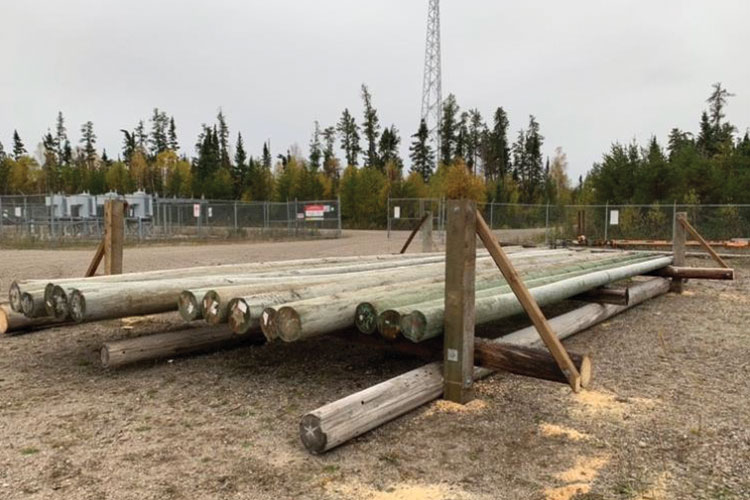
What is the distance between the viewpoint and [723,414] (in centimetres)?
390

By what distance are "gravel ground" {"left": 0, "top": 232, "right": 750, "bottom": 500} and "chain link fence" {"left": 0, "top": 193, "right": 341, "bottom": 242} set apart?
2325 cm

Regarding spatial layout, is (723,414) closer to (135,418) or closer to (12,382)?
(135,418)

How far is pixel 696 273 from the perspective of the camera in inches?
366

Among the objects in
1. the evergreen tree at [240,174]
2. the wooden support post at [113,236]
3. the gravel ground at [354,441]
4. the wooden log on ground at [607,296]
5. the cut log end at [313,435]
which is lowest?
the gravel ground at [354,441]

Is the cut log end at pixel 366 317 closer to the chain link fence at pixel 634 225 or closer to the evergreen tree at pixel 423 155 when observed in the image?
the chain link fence at pixel 634 225

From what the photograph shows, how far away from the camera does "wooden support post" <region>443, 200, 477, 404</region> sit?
383cm

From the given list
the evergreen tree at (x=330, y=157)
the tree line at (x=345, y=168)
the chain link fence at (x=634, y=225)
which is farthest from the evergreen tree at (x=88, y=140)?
the chain link fence at (x=634, y=225)

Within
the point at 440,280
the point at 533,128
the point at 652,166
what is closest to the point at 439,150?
the point at 533,128

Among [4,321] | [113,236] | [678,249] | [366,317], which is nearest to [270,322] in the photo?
[366,317]

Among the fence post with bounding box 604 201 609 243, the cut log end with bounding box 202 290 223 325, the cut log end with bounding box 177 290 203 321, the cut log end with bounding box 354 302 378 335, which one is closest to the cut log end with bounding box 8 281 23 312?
the cut log end with bounding box 177 290 203 321

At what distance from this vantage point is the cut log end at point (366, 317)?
4.00 meters

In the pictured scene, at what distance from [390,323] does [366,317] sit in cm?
23

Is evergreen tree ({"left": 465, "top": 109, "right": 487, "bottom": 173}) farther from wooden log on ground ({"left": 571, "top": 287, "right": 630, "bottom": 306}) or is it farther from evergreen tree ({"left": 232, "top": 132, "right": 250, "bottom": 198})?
wooden log on ground ({"left": 571, "top": 287, "right": 630, "bottom": 306})

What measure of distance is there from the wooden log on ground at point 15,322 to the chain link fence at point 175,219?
21083 mm
